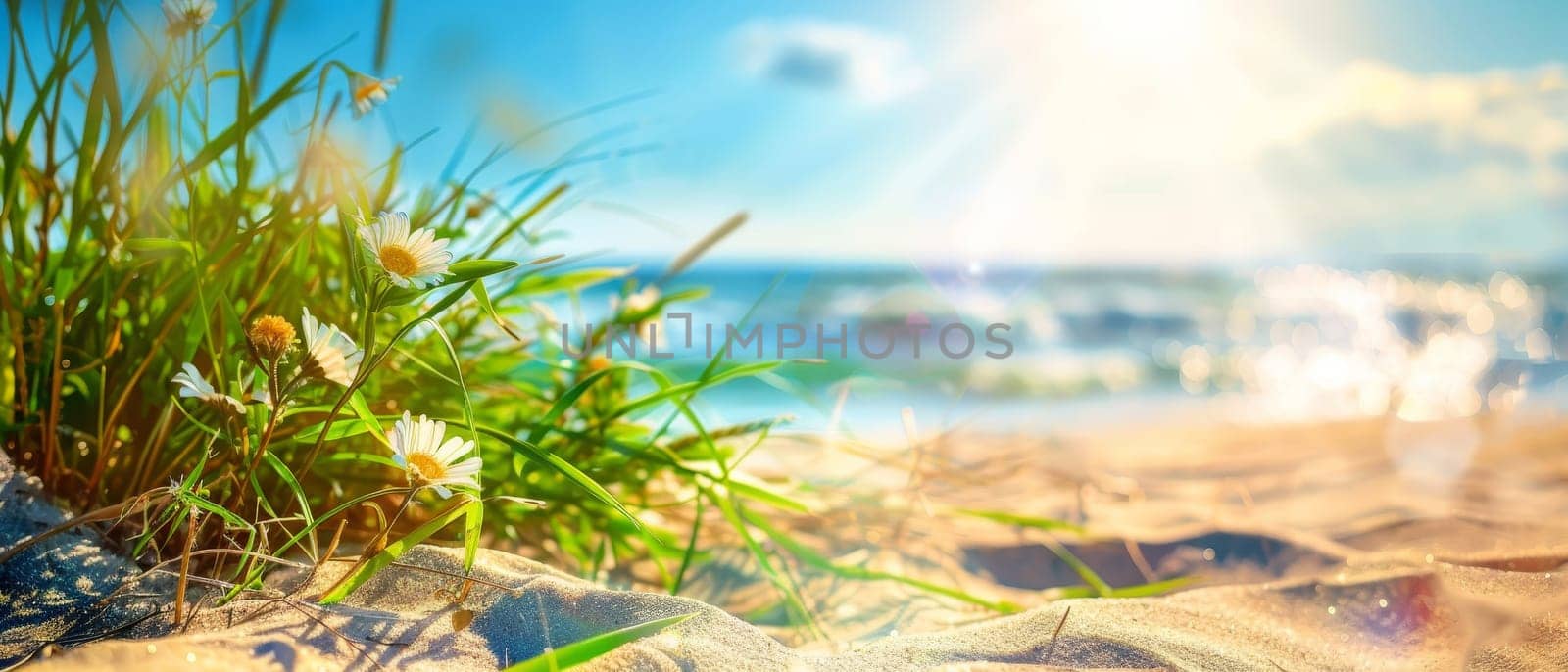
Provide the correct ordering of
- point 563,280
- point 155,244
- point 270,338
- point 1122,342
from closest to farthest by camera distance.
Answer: point 270,338 → point 155,244 → point 563,280 → point 1122,342

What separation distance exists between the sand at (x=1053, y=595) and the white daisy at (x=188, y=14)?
21.9 inches

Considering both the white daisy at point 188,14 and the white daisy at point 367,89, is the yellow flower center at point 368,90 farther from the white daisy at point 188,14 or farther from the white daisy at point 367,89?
the white daisy at point 188,14

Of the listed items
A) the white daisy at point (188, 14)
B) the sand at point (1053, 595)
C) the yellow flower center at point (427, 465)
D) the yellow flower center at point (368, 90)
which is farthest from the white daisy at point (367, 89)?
the sand at point (1053, 595)

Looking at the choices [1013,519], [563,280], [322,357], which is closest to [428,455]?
[322,357]

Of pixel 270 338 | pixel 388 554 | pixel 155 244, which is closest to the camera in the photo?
pixel 270 338

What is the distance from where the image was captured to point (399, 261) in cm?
68

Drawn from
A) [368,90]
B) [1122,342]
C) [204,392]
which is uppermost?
[368,90]

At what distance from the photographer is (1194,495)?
2492 millimetres

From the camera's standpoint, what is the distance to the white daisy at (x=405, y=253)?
2.20ft

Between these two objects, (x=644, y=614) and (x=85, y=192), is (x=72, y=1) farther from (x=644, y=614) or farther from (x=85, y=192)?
(x=644, y=614)

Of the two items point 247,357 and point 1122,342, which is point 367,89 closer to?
point 247,357

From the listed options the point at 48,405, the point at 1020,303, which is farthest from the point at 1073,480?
the point at 1020,303

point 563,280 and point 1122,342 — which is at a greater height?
point 563,280

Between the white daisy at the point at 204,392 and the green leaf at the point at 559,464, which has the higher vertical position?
the white daisy at the point at 204,392
